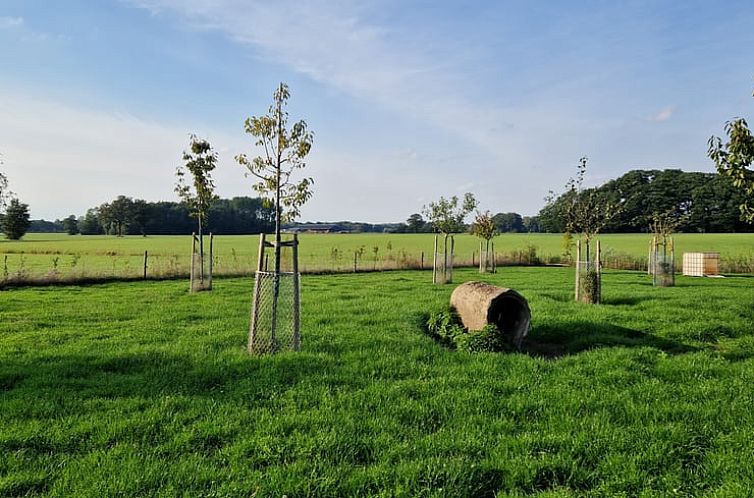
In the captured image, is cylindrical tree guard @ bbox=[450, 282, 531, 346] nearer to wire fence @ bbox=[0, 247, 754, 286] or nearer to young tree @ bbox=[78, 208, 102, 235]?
wire fence @ bbox=[0, 247, 754, 286]

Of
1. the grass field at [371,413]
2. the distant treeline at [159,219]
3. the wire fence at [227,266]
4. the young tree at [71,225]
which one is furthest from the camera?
the young tree at [71,225]

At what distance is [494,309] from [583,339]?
1.83 meters

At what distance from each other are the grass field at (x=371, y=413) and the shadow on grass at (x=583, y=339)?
59 millimetres

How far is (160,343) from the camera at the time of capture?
330 inches

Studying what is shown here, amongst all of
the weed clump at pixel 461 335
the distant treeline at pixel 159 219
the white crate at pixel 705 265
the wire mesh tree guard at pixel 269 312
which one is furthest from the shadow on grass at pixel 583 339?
the distant treeline at pixel 159 219

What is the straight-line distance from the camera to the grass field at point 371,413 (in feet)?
13.2

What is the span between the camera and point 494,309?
30.3 feet

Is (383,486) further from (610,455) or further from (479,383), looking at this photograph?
(479,383)

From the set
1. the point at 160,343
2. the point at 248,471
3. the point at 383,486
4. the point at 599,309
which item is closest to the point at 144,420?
the point at 248,471

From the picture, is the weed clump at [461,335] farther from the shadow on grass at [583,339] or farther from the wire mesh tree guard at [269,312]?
the wire mesh tree guard at [269,312]

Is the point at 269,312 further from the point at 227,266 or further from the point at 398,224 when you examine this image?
the point at 398,224

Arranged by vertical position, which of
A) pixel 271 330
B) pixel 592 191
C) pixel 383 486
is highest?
pixel 592 191

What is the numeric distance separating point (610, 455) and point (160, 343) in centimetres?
722

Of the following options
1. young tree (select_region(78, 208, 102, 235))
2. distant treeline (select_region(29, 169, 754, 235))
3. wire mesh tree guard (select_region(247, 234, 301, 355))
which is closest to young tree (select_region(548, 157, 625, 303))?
wire mesh tree guard (select_region(247, 234, 301, 355))
